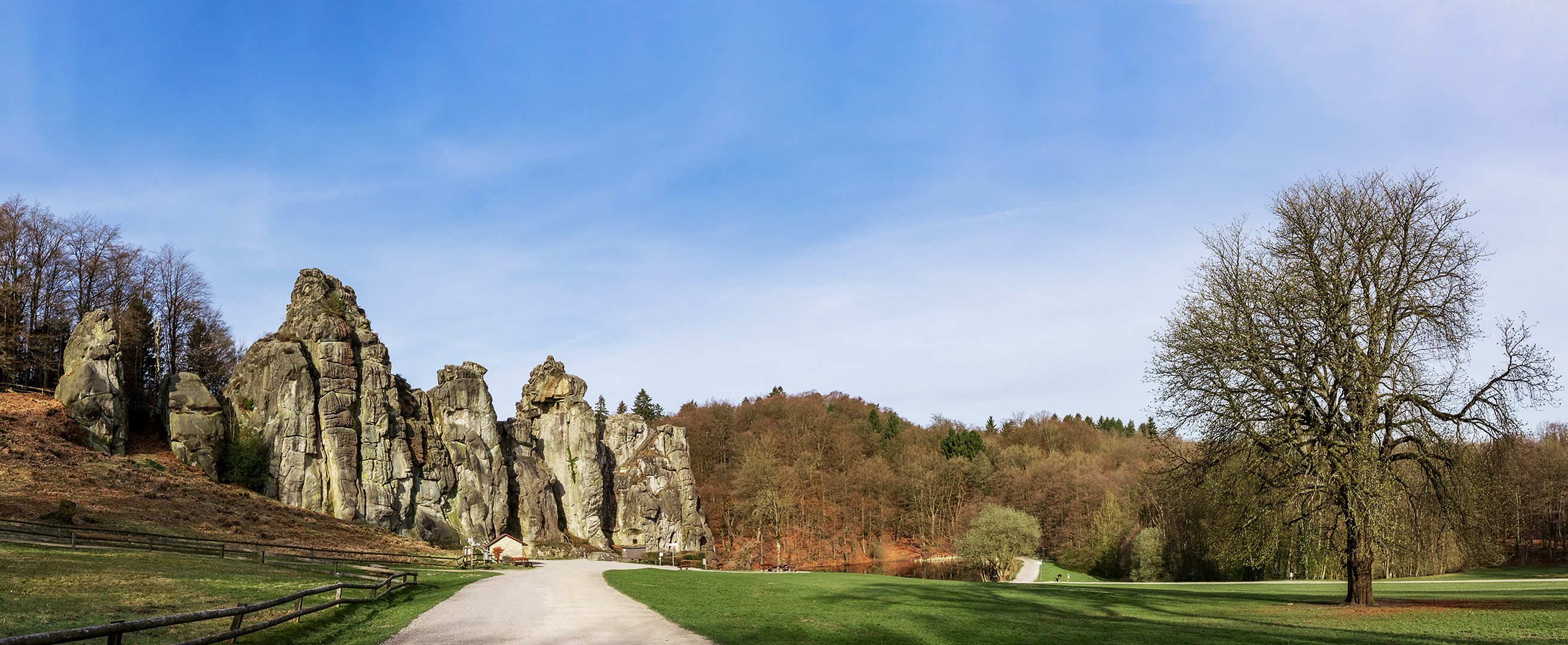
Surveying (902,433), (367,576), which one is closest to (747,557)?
(902,433)

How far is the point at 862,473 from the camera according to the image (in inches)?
4203

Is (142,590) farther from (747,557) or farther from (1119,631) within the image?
(747,557)

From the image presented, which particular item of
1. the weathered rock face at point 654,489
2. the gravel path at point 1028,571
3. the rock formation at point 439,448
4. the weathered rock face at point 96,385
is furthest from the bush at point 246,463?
the gravel path at point 1028,571

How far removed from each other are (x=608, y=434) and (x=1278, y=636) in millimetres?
83020

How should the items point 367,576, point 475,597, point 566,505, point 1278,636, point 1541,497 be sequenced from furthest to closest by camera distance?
point 566,505
point 1541,497
point 367,576
point 475,597
point 1278,636

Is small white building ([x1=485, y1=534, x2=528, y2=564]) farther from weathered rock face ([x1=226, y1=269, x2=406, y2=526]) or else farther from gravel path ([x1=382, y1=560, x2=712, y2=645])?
gravel path ([x1=382, y1=560, x2=712, y2=645])

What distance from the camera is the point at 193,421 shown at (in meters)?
56.9

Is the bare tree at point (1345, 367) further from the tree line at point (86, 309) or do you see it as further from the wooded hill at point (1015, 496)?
the tree line at point (86, 309)

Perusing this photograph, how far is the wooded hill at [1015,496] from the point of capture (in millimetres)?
28469

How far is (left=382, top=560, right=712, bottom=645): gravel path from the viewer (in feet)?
51.9

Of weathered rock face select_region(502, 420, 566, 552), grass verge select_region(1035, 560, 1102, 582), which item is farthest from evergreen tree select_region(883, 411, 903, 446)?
weathered rock face select_region(502, 420, 566, 552)

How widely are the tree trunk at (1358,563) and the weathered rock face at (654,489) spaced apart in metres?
71.3

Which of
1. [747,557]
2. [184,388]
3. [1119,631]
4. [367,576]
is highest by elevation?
[184,388]

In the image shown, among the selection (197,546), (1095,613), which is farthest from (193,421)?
(1095,613)
